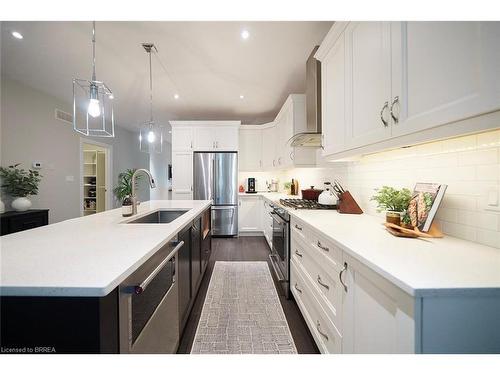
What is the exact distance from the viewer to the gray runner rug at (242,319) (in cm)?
149

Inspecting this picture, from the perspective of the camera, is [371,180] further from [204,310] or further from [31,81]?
[31,81]

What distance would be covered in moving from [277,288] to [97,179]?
5685mm

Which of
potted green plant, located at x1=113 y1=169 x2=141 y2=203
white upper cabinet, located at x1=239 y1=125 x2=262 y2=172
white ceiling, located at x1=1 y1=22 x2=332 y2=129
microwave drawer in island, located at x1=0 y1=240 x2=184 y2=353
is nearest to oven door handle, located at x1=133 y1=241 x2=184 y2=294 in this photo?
microwave drawer in island, located at x1=0 y1=240 x2=184 y2=353

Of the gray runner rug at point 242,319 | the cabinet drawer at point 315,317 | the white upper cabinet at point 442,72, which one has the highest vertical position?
the white upper cabinet at point 442,72

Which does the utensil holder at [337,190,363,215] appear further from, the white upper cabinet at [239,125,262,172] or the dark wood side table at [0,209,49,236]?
the dark wood side table at [0,209,49,236]

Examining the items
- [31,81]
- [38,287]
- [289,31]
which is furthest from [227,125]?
[38,287]

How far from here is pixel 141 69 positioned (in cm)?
283

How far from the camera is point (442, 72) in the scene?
834 millimetres

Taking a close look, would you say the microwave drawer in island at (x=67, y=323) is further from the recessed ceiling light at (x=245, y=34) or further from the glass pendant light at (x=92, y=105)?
the recessed ceiling light at (x=245, y=34)

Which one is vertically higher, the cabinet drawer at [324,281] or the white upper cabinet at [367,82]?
the white upper cabinet at [367,82]

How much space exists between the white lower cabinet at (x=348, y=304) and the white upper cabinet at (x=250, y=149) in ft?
10.4

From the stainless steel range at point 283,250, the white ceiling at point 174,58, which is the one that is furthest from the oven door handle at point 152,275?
the white ceiling at point 174,58

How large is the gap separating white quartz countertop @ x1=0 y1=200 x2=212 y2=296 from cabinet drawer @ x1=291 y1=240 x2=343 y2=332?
93 cm
